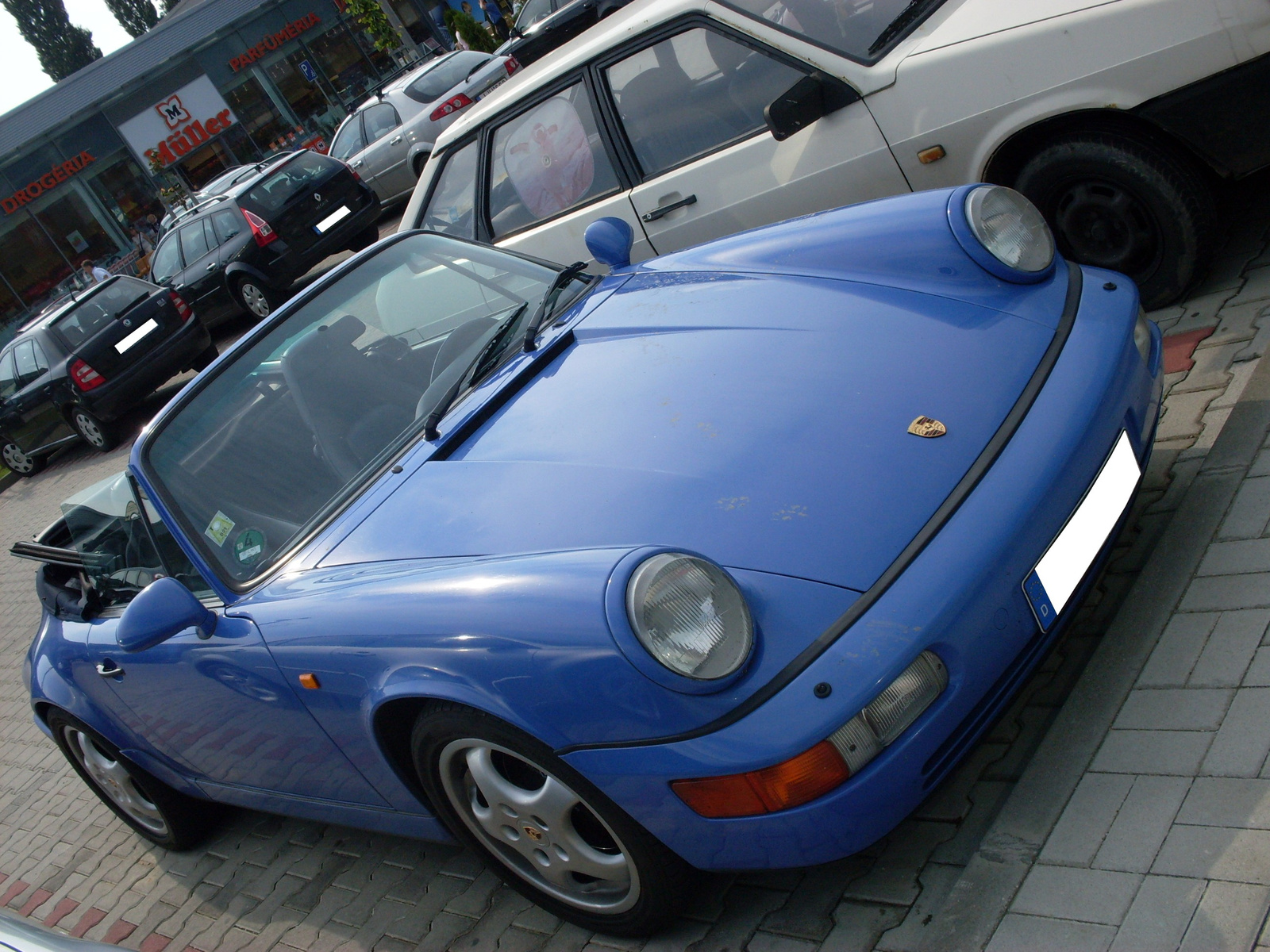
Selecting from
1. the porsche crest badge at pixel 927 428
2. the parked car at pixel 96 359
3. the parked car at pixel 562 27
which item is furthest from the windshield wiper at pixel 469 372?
the parked car at pixel 96 359

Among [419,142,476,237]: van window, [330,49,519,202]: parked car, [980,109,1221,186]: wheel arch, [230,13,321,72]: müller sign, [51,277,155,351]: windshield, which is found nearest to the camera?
[980,109,1221,186]: wheel arch

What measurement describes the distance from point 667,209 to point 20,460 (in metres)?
11.4

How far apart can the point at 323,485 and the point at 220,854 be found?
170 cm

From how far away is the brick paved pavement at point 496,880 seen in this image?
2289 mm

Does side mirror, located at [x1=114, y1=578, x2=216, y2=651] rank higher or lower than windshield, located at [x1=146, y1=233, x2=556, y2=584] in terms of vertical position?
lower

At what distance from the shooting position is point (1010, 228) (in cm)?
300

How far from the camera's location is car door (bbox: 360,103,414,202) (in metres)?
13.9

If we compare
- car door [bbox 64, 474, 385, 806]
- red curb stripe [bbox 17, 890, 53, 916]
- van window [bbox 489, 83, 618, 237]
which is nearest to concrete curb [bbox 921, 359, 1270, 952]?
car door [bbox 64, 474, 385, 806]

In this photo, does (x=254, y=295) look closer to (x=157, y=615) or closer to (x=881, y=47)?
(x=881, y=47)

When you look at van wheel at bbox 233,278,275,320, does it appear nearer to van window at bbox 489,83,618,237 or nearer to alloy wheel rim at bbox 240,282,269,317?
alloy wheel rim at bbox 240,282,269,317

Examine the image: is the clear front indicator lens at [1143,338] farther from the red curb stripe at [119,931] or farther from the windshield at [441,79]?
the windshield at [441,79]

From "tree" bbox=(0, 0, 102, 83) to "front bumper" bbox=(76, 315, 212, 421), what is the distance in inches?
2086

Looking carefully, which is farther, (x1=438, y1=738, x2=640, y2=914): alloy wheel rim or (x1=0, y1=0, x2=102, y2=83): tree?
(x1=0, y1=0, x2=102, y2=83): tree

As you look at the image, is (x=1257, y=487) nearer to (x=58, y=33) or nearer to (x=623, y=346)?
(x=623, y=346)
